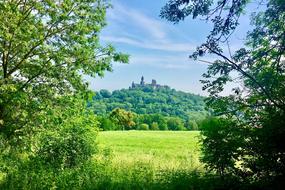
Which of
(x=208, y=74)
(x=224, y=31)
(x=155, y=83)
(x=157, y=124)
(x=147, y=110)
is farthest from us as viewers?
(x=155, y=83)

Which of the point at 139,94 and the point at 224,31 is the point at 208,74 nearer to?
the point at 224,31

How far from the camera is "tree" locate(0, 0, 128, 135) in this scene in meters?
12.7

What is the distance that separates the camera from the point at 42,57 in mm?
13359

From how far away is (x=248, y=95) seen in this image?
35.6 feet

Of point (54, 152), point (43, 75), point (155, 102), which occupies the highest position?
point (155, 102)

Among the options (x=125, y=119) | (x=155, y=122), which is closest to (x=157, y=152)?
(x=125, y=119)

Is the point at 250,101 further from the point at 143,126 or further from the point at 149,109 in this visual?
the point at 149,109

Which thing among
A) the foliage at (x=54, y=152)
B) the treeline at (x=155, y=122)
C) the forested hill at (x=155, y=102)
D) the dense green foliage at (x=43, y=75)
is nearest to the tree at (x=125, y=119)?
the treeline at (x=155, y=122)

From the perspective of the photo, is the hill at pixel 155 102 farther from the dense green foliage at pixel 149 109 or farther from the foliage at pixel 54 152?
the foliage at pixel 54 152

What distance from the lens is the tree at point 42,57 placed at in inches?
500

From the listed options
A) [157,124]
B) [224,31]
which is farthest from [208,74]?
[157,124]

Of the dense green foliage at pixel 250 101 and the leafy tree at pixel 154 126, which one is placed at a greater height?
the leafy tree at pixel 154 126

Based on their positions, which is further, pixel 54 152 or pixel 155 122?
pixel 155 122

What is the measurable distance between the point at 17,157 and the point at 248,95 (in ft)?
29.6
